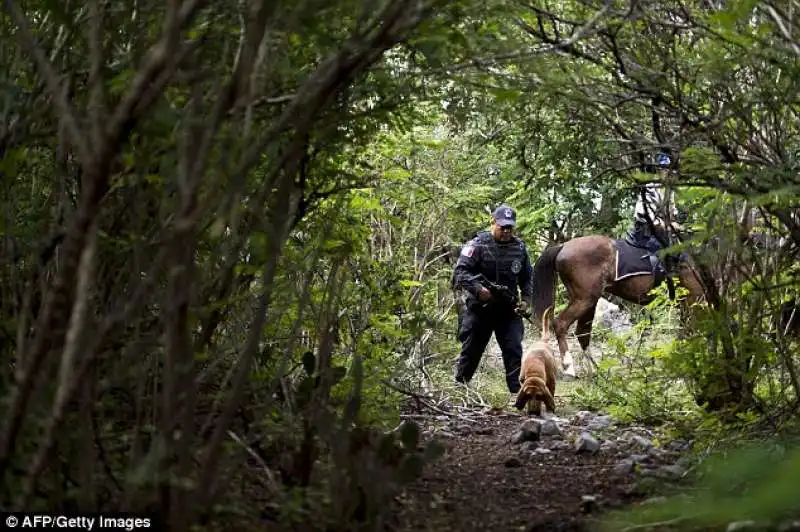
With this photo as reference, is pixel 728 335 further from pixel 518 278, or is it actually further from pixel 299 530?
pixel 518 278

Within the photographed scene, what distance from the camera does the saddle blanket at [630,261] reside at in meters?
12.3

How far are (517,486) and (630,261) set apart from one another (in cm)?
841

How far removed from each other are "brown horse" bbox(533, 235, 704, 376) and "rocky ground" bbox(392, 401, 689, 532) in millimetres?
5292

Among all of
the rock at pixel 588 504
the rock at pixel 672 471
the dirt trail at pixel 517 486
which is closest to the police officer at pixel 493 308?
the dirt trail at pixel 517 486

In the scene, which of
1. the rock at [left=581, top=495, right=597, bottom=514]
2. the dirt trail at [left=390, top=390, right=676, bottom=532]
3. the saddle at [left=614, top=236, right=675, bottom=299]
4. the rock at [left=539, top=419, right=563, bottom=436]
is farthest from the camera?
the saddle at [left=614, top=236, right=675, bottom=299]

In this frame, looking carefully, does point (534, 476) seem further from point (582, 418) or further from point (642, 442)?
point (582, 418)

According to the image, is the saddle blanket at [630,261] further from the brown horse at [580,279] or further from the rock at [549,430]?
the rock at [549,430]

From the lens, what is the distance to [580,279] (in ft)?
42.4

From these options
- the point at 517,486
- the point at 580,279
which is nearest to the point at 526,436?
the point at 517,486

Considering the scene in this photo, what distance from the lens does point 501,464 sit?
17.7 feet

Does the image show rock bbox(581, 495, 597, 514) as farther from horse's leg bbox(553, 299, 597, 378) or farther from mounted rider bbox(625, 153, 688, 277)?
horse's leg bbox(553, 299, 597, 378)

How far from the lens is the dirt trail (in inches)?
135

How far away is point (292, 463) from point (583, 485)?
190cm

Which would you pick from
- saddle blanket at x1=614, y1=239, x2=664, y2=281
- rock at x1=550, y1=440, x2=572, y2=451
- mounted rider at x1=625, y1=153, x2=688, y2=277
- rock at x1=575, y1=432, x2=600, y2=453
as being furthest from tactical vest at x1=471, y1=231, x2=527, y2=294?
rock at x1=575, y1=432, x2=600, y2=453
